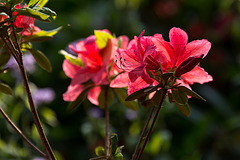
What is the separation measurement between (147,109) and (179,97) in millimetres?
951

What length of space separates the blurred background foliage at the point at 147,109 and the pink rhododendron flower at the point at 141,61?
31.9 inches

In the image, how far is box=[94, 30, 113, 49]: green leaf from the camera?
0.61 m

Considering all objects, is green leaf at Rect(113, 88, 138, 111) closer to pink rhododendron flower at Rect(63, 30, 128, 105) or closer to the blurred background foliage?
pink rhododendron flower at Rect(63, 30, 128, 105)

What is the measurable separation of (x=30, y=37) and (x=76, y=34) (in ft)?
5.57

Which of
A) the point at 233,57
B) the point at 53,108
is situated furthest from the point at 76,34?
the point at 233,57

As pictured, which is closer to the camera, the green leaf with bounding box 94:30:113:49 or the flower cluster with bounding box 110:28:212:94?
the flower cluster with bounding box 110:28:212:94

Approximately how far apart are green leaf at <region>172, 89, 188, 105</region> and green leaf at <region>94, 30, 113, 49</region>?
7.3 inches

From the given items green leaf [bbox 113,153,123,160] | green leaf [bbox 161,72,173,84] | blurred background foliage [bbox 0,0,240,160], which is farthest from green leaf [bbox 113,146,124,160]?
blurred background foliage [bbox 0,0,240,160]

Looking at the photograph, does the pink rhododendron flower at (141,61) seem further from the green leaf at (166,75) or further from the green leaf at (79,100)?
the green leaf at (79,100)

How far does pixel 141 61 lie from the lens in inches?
18.5

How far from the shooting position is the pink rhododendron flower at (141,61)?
46 centimetres

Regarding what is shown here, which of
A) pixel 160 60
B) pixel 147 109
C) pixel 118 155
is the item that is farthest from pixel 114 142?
pixel 147 109

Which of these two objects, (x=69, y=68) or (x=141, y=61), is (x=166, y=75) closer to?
(x=141, y=61)

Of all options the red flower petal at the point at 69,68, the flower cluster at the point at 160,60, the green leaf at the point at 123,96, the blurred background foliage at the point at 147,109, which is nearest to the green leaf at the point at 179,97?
the flower cluster at the point at 160,60
